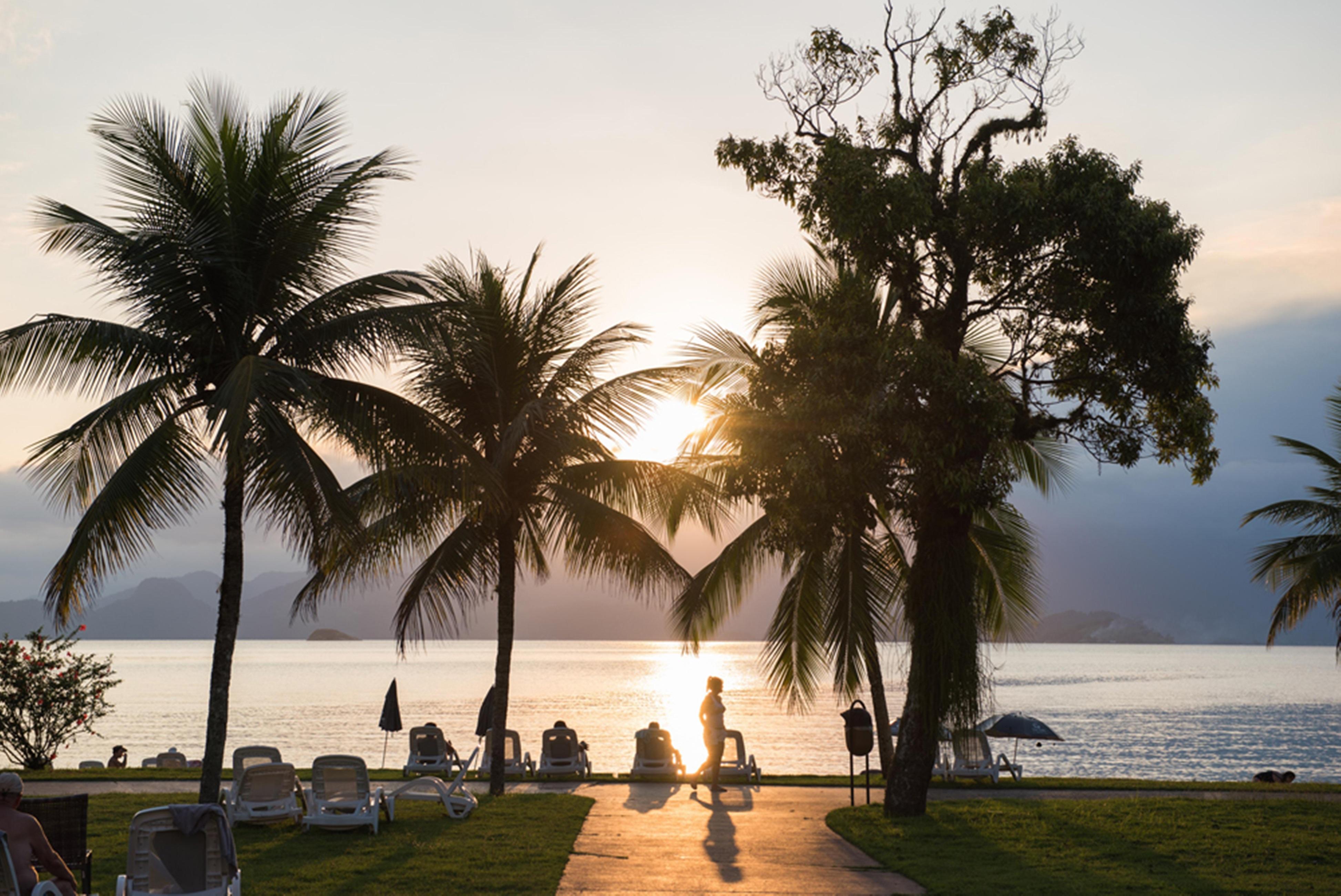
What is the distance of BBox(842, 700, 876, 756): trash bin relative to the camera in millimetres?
13945

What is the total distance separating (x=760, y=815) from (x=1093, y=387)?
6812 mm

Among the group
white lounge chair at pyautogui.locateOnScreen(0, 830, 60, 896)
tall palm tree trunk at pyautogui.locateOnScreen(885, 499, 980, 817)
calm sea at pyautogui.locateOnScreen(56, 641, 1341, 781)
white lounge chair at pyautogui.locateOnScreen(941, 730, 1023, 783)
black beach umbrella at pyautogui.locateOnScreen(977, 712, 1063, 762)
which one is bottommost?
calm sea at pyautogui.locateOnScreen(56, 641, 1341, 781)

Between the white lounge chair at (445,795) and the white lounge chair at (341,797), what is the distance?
2.20ft

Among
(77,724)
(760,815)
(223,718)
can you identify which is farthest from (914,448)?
(77,724)

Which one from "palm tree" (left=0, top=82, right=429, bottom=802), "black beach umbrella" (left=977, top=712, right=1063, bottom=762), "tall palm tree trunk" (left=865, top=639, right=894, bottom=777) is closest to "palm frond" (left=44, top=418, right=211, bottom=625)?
"palm tree" (left=0, top=82, right=429, bottom=802)

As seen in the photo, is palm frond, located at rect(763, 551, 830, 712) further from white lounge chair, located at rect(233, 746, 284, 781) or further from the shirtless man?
the shirtless man

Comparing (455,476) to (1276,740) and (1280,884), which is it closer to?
(1280,884)

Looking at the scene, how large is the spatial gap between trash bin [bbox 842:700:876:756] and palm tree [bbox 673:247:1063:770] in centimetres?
106

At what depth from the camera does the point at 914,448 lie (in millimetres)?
12148

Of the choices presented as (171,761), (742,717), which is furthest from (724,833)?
(742,717)

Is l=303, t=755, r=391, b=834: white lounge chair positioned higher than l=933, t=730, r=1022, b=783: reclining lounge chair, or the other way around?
l=303, t=755, r=391, b=834: white lounge chair

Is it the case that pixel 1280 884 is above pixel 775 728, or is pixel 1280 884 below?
above

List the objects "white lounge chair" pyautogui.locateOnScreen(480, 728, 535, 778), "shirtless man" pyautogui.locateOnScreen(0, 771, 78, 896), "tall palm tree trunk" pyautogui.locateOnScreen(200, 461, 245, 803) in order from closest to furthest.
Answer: "shirtless man" pyautogui.locateOnScreen(0, 771, 78, 896), "tall palm tree trunk" pyautogui.locateOnScreen(200, 461, 245, 803), "white lounge chair" pyautogui.locateOnScreen(480, 728, 535, 778)

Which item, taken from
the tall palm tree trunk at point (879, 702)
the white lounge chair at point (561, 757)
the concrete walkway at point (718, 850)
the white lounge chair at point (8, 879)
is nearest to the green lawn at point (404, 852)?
the concrete walkway at point (718, 850)
